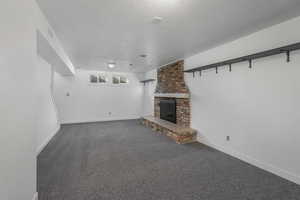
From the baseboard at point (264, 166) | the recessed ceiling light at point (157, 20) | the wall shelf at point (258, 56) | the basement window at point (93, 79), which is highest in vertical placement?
the recessed ceiling light at point (157, 20)

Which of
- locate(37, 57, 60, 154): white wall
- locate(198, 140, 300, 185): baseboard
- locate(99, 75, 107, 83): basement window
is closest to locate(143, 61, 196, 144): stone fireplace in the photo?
locate(198, 140, 300, 185): baseboard

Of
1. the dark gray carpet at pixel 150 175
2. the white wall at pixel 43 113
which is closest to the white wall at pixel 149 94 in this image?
the dark gray carpet at pixel 150 175

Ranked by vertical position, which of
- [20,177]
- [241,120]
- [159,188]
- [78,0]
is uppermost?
[78,0]

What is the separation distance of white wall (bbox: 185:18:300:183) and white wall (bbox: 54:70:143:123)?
4.58 meters

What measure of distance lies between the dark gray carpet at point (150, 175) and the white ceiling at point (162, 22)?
2.58 metres

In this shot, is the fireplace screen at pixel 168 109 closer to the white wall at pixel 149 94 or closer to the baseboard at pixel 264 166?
the white wall at pixel 149 94

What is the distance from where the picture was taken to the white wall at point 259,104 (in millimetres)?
2188

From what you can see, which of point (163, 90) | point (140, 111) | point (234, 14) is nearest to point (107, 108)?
point (140, 111)

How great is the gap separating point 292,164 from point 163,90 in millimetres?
4164

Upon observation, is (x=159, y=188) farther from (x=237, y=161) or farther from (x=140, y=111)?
(x=140, y=111)

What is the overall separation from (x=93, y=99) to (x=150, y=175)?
5.41m

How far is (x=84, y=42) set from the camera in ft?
10.1

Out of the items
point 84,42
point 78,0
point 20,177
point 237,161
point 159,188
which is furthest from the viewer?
point 84,42

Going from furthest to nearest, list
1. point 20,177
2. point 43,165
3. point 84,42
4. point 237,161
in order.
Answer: point 84,42
point 237,161
point 43,165
point 20,177
